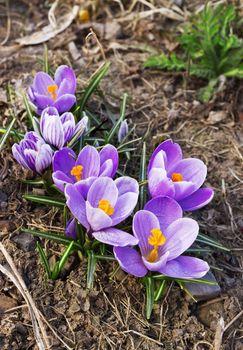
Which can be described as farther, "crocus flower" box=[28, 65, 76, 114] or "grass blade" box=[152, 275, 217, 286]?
"crocus flower" box=[28, 65, 76, 114]

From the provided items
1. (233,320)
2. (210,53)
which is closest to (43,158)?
(233,320)

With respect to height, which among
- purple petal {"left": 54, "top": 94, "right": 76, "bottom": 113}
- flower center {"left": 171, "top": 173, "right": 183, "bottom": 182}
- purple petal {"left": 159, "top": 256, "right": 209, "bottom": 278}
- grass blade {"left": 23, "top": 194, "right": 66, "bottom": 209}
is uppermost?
purple petal {"left": 54, "top": 94, "right": 76, "bottom": 113}

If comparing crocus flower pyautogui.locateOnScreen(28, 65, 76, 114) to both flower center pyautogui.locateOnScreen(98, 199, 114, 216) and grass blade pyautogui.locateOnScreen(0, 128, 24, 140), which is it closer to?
grass blade pyautogui.locateOnScreen(0, 128, 24, 140)

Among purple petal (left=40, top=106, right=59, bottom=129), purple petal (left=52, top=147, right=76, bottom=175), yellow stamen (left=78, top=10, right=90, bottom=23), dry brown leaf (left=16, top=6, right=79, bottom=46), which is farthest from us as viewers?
yellow stamen (left=78, top=10, right=90, bottom=23)

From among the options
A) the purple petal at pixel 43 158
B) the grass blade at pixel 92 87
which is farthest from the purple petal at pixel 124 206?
the grass blade at pixel 92 87

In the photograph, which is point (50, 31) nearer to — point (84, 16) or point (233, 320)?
point (84, 16)

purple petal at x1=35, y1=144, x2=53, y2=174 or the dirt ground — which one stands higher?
purple petal at x1=35, y1=144, x2=53, y2=174

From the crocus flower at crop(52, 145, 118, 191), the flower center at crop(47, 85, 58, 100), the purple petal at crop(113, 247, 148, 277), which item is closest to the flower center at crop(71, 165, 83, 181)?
the crocus flower at crop(52, 145, 118, 191)

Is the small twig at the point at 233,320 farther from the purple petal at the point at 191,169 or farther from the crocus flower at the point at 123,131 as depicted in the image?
the crocus flower at the point at 123,131
